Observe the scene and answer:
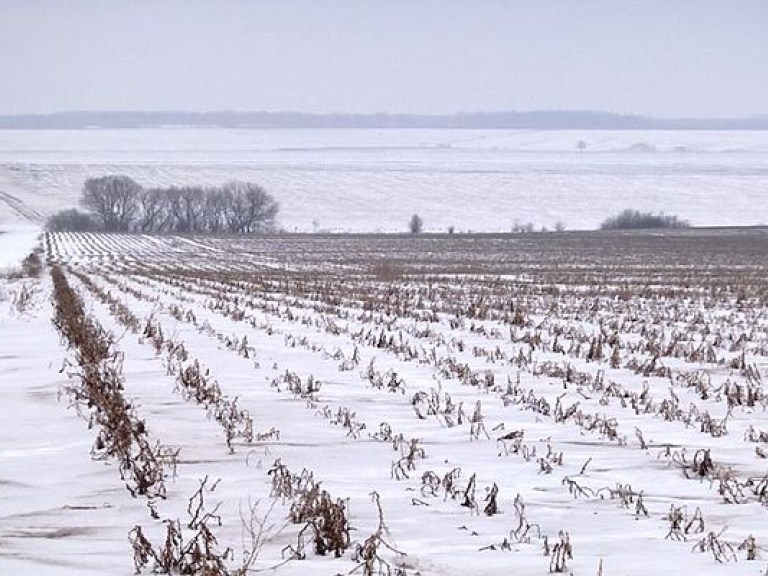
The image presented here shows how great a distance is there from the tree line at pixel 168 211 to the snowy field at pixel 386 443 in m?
101

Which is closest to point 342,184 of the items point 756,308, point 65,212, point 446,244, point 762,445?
point 65,212

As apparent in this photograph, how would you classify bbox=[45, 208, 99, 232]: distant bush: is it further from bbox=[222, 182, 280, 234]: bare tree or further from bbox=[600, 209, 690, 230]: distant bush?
bbox=[600, 209, 690, 230]: distant bush

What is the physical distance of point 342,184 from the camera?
162 m

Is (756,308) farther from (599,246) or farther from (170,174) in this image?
(170,174)

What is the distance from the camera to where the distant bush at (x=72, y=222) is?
387 feet

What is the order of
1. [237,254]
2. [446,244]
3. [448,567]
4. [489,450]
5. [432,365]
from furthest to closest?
[446,244], [237,254], [432,365], [489,450], [448,567]

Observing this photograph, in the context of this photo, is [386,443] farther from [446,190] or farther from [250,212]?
[446,190]

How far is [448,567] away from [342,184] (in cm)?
15814

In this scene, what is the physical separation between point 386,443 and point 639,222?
109049mm

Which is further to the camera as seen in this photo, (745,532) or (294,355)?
(294,355)

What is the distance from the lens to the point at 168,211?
124m

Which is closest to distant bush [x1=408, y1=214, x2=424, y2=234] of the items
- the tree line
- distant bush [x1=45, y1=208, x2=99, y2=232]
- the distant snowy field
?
the distant snowy field

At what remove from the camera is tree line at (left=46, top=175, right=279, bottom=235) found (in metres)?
121

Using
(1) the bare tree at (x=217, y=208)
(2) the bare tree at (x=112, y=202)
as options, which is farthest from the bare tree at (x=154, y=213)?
(1) the bare tree at (x=217, y=208)
